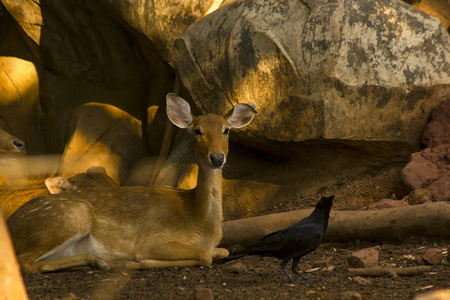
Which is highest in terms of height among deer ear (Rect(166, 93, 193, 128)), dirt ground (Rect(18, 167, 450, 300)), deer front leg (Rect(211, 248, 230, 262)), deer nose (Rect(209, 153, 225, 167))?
deer ear (Rect(166, 93, 193, 128))

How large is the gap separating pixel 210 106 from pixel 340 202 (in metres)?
2.10

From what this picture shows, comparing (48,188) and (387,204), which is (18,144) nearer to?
(48,188)

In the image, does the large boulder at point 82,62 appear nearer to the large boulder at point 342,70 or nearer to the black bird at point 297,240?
the large boulder at point 342,70

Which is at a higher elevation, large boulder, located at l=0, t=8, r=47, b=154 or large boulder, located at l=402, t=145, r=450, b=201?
large boulder, located at l=402, t=145, r=450, b=201

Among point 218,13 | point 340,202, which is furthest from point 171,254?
point 218,13

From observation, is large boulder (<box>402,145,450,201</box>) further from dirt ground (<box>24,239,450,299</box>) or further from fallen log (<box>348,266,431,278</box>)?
fallen log (<box>348,266,431,278</box>)

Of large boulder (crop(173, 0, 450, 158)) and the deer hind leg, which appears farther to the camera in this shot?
large boulder (crop(173, 0, 450, 158))

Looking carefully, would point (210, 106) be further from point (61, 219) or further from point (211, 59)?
point (61, 219)

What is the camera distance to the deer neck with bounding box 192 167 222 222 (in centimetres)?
534

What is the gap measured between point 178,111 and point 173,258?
1.47 metres

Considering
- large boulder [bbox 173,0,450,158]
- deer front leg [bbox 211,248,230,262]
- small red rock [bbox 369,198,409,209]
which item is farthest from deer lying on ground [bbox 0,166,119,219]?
small red rock [bbox 369,198,409,209]

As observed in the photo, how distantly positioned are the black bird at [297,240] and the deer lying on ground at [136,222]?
1.04m

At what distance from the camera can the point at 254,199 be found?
7395 millimetres

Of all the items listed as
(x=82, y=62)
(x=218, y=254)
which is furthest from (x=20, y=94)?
(x=218, y=254)
